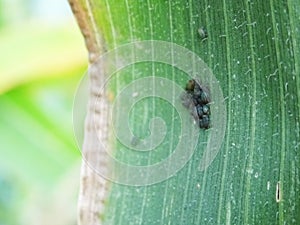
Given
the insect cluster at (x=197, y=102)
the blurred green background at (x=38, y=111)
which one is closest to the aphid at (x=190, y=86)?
the insect cluster at (x=197, y=102)

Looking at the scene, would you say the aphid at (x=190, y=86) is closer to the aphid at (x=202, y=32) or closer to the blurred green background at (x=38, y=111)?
the aphid at (x=202, y=32)

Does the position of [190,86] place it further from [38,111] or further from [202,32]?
[38,111]

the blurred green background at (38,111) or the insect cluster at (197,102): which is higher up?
the blurred green background at (38,111)

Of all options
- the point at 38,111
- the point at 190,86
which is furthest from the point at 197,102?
the point at 38,111

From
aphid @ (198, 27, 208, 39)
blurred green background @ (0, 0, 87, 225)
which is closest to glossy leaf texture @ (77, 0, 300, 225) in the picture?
aphid @ (198, 27, 208, 39)

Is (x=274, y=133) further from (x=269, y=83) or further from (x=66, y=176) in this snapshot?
(x=66, y=176)

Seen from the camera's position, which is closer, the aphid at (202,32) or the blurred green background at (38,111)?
the aphid at (202,32)

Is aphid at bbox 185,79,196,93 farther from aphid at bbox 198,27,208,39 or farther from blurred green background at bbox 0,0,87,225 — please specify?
blurred green background at bbox 0,0,87,225
